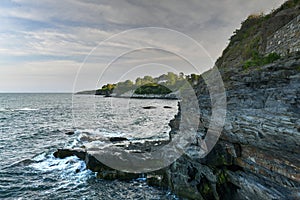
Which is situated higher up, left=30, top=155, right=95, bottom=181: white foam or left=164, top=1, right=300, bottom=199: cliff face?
left=164, top=1, right=300, bottom=199: cliff face

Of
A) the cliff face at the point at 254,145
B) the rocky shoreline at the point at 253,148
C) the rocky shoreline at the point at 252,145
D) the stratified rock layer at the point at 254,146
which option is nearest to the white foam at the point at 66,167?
the rocky shoreline at the point at 252,145

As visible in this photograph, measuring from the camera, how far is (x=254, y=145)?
10.8 m

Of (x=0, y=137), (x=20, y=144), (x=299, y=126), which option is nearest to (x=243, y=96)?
(x=299, y=126)

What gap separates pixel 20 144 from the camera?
29438mm

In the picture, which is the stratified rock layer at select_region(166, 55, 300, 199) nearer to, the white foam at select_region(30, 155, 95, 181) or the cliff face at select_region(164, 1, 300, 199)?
the cliff face at select_region(164, 1, 300, 199)

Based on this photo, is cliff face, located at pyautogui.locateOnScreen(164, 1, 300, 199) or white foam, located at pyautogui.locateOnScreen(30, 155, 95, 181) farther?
white foam, located at pyautogui.locateOnScreen(30, 155, 95, 181)

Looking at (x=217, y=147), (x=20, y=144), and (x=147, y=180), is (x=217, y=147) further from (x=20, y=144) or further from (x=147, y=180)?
(x=20, y=144)

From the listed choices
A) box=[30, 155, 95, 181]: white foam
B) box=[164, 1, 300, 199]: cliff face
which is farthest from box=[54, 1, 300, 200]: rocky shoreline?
box=[30, 155, 95, 181]: white foam

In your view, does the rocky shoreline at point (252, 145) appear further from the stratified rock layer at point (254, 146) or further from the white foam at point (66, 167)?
the white foam at point (66, 167)

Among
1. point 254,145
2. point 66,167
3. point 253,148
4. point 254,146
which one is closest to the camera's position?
point 254,145

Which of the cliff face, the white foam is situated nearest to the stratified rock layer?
the cliff face

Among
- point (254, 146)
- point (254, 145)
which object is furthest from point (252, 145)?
point (254, 145)

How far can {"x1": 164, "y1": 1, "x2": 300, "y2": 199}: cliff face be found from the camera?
29.1 ft

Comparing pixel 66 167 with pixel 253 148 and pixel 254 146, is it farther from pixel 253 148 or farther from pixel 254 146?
pixel 254 146
